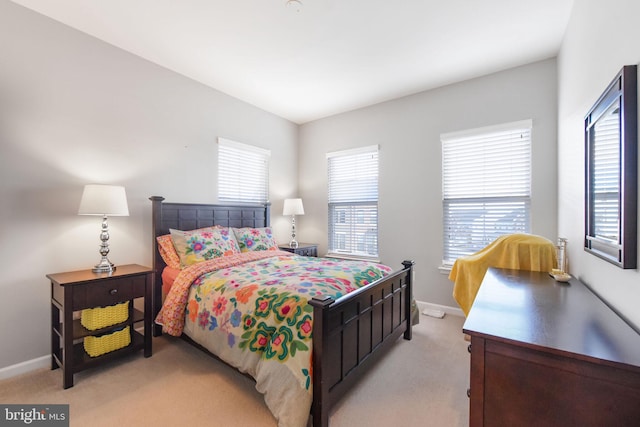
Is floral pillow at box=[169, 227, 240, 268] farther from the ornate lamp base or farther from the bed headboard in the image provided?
the ornate lamp base

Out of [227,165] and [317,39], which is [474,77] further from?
[227,165]

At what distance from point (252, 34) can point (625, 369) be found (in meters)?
3.10

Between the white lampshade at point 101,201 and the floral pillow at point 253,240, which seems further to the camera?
the floral pillow at point 253,240

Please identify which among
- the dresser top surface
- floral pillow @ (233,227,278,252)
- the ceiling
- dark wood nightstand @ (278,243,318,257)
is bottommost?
dark wood nightstand @ (278,243,318,257)

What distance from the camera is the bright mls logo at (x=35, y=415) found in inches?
67.3

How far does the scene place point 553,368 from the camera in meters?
0.93

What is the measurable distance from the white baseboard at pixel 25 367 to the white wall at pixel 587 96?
3.81 metres

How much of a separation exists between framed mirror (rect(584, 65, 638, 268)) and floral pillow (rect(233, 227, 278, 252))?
3003mm

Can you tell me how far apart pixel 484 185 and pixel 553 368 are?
9.09 ft

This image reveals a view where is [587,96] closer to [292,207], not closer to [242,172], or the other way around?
[292,207]

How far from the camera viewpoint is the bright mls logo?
5.61ft

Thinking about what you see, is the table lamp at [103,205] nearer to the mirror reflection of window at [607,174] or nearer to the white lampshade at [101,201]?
the white lampshade at [101,201]

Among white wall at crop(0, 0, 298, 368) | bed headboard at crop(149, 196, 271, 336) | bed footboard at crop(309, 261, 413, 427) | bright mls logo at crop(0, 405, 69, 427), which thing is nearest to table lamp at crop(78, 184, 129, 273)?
white wall at crop(0, 0, 298, 368)

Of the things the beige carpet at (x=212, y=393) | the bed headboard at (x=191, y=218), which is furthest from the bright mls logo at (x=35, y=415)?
the bed headboard at (x=191, y=218)
